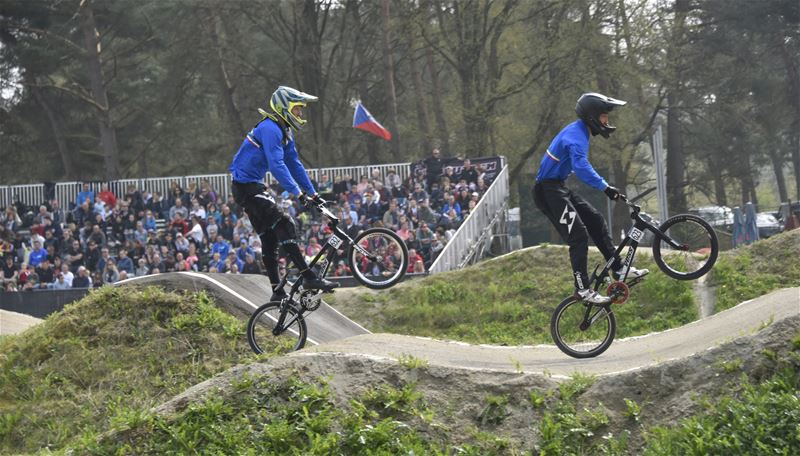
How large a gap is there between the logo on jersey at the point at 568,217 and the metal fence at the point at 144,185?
15348 mm

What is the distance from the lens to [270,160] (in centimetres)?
1012

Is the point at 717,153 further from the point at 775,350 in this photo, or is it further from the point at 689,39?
the point at 775,350

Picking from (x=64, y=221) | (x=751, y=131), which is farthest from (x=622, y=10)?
(x=64, y=221)

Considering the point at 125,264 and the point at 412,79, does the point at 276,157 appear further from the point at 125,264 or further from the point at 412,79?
the point at 412,79

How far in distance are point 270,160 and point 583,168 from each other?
10.3 ft

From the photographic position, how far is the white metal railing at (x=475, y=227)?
68.3 ft

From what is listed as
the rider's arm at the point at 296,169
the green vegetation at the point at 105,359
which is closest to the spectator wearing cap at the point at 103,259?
the green vegetation at the point at 105,359

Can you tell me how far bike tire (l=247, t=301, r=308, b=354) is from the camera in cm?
1065

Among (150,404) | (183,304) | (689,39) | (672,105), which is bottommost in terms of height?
(150,404)

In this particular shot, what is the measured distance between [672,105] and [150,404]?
1286 inches

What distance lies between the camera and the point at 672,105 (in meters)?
39.0

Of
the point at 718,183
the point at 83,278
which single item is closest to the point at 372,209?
the point at 83,278

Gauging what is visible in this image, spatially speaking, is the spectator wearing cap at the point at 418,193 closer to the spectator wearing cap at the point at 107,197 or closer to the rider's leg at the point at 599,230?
the spectator wearing cap at the point at 107,197

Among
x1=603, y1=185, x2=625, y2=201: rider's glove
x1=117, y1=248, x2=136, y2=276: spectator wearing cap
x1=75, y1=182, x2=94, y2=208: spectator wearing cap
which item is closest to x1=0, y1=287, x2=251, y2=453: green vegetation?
x1=603, y1=185, x2=625, y2=201: rider's glove
